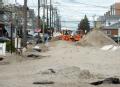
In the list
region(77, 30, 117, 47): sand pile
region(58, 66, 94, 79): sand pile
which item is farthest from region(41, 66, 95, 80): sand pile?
region(77, 30, 117, 47): sand pile

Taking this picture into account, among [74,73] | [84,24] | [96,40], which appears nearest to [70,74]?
[74,73]

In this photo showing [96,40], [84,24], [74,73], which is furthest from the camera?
[84,24]

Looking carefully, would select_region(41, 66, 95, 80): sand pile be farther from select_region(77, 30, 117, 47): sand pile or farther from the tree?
the tree

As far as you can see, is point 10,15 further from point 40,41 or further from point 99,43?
point 99,43

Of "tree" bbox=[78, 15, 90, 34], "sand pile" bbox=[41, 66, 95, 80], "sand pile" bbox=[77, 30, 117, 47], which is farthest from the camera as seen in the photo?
"tree" bbox=[78, 15, 90, 34]

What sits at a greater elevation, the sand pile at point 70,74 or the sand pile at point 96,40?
the sand pile at point 70,74

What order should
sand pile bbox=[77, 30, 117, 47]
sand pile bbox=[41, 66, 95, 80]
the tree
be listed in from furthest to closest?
the tree < sand pile bbox=[77, 30, 117, 47] < sand pile bbox=[41, 66, 95, 80]

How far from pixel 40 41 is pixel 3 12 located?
32.6 feet

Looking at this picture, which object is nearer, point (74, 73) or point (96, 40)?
point (74, 73)

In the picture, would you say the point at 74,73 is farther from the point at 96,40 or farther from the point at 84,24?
the point at 84,24

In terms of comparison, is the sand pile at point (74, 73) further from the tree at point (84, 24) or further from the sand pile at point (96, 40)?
the tree at point (84, 24)

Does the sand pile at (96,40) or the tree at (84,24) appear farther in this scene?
the tree at (84,24)

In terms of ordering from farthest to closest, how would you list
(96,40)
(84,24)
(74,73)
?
1. (84,24)
2. (96,40)
3. (74,73)

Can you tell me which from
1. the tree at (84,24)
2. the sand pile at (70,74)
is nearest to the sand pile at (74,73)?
the sand pile at (70,74)
